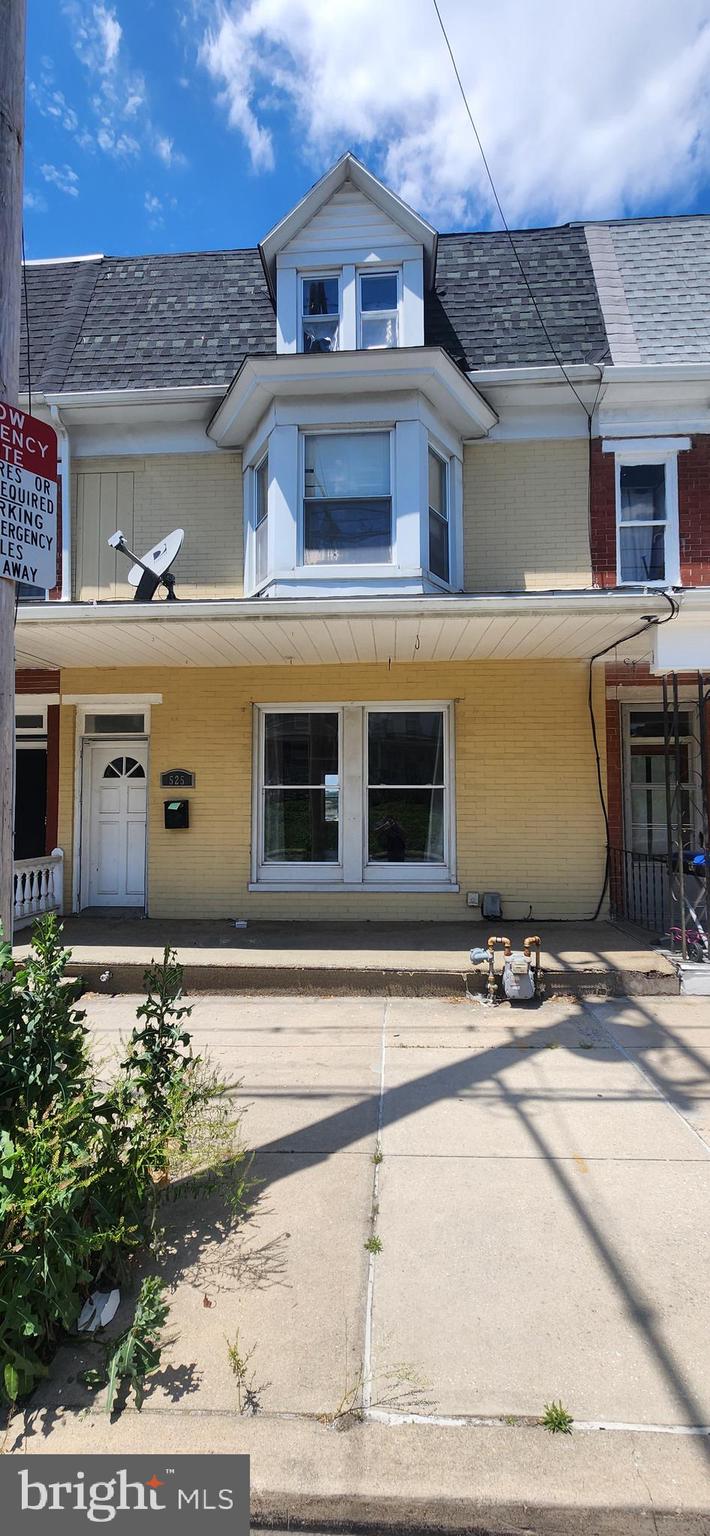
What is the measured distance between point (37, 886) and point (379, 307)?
784 centimetres

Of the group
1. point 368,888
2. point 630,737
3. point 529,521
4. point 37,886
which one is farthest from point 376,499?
point 37,886

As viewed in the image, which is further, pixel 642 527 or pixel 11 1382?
pixel 642 527

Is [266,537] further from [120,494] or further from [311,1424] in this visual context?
[311,1424]

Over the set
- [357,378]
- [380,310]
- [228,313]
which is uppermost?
[228,313]

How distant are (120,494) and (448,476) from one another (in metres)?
4.07

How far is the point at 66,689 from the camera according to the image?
9383mm

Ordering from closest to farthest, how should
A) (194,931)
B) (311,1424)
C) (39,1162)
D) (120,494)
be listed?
(311,1424)
(39,1162)
(194,931)
(120,494)

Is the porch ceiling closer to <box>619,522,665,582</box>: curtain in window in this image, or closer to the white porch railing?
<box>619,522,665,582</box>: curtain in window

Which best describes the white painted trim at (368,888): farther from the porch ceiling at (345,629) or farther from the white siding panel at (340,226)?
the white siding panel at (340,226)

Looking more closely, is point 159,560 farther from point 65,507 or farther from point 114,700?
point 65,507

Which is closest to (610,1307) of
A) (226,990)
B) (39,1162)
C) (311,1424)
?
(311,1424)

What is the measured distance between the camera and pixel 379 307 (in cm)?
906

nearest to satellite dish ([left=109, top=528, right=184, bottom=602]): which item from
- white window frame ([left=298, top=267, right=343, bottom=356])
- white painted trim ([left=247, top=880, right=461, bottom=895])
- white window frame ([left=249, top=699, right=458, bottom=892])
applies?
white window frame ([left=249, top=699, right=458, bottom=892])

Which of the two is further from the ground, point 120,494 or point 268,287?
point 268,287
